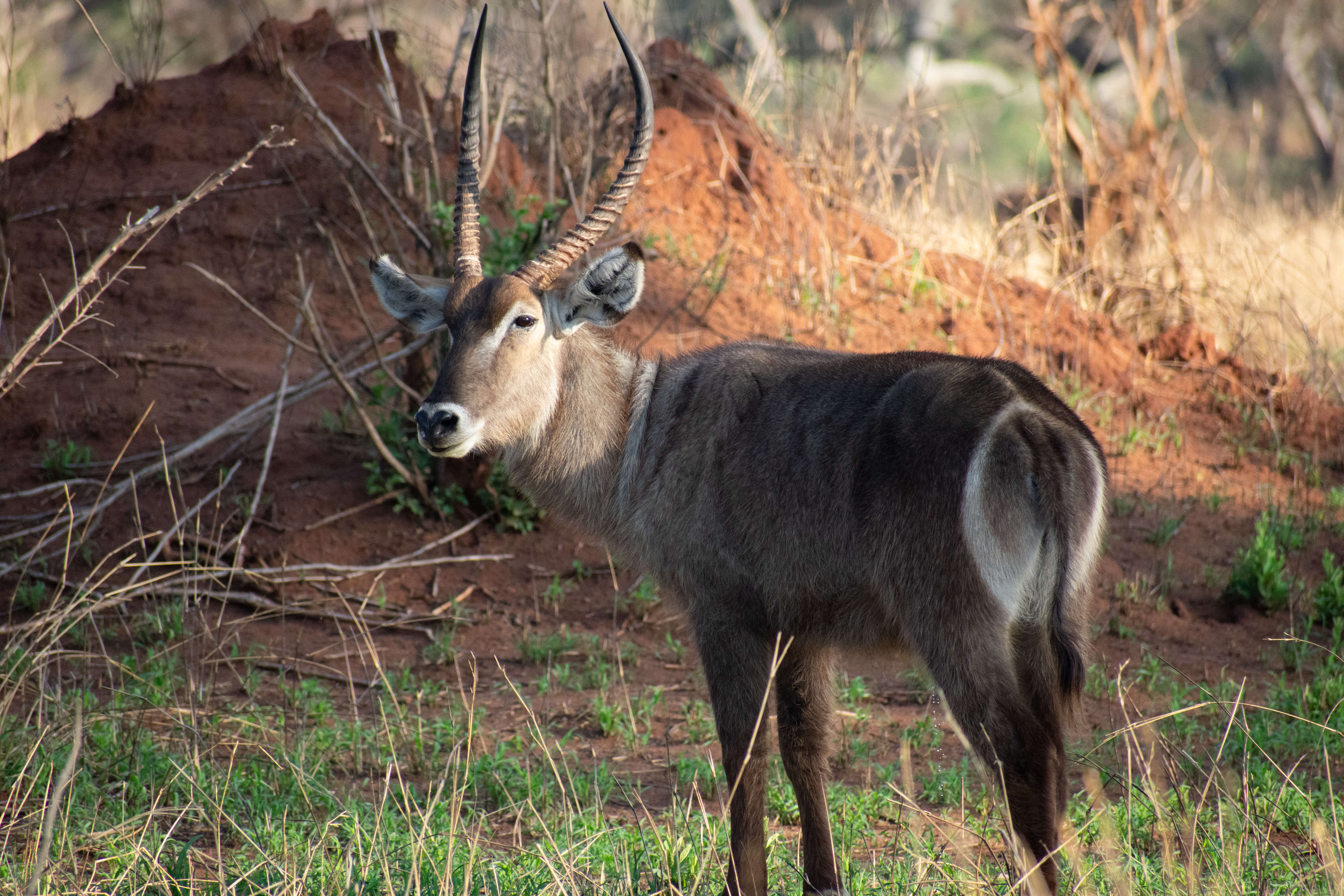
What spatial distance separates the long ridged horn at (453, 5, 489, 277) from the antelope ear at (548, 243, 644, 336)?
0.35m

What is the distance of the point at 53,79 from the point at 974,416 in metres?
18.9

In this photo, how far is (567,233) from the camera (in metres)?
4.02

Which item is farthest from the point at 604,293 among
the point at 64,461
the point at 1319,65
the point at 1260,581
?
the point at 1319,65

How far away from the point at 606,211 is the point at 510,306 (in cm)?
47

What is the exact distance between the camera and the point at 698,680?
209 inches

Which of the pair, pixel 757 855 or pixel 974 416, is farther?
pixel 757 855

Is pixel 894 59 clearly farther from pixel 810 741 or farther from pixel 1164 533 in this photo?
pixel 810 741

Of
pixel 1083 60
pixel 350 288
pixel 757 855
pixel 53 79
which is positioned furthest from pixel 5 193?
pixel 1083 60

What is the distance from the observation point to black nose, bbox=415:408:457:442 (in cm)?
367

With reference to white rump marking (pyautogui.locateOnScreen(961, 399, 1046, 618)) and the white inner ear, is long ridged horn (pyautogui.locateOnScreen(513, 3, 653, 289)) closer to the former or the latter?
the white inner ear

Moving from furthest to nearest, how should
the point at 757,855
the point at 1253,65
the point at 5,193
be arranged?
the point at 1253,65
the point at 5,193
the point at 757,855

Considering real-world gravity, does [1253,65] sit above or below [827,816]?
below

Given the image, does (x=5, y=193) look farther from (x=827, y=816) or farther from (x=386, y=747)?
(x=827, y=816)

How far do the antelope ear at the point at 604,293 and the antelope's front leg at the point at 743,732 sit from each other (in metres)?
1.12
